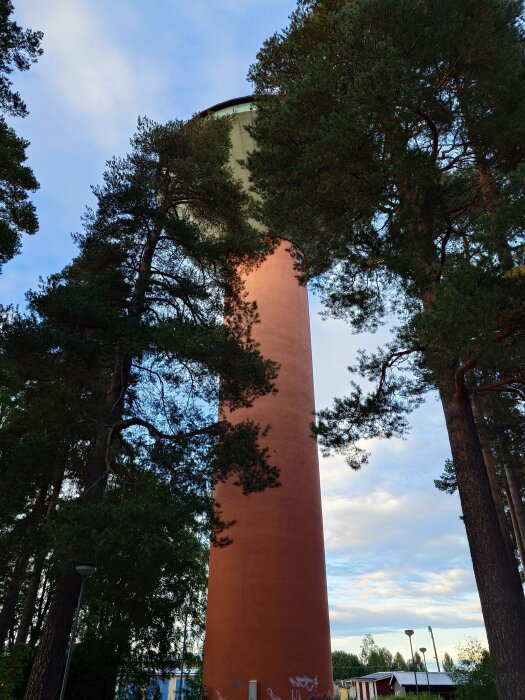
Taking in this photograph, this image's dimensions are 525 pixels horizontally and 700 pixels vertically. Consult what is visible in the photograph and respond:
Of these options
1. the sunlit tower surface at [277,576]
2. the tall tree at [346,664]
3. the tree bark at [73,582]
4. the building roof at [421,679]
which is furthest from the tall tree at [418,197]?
the tall tree at [346,664]

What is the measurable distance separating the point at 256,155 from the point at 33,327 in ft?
15.1

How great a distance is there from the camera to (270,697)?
11.2 metres

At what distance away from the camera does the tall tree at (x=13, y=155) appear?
7.52 metres

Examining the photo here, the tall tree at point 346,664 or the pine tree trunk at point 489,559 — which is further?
the tall tree at point 346,664

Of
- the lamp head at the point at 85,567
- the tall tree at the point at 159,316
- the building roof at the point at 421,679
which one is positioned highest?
the tall tree at the point at 159,316

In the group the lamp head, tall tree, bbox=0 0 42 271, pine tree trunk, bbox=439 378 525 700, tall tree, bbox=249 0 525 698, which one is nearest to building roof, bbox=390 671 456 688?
tall tree, bbox=249 0 525 698

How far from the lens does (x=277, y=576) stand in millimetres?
12555

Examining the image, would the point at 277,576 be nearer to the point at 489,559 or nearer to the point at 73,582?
the point at 73,582

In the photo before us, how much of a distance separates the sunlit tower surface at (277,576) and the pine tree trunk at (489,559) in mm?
4524

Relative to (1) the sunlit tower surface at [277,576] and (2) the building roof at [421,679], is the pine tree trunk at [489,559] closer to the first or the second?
(1) the sunlit tower surface at [277,576]

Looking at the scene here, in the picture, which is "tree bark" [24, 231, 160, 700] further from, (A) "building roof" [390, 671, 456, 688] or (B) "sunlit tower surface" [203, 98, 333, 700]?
(A) "building roof" [390, 671, 456, 688]

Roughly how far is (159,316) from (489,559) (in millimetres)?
7043

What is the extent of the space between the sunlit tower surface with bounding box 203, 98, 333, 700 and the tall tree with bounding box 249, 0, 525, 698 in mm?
1767

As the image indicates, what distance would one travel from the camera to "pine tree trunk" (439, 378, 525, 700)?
5441 millimetres
